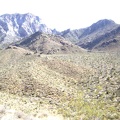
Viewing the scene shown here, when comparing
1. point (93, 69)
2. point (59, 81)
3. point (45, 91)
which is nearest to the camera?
point (45, 91)

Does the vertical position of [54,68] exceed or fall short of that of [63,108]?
it exceeds it

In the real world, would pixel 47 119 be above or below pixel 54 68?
below

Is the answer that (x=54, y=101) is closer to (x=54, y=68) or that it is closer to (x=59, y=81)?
(x=59, y=81)

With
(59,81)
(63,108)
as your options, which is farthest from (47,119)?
(59,81)

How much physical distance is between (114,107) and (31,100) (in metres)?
12.0

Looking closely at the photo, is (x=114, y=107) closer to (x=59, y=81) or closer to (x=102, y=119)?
→ (x=102, y=119)

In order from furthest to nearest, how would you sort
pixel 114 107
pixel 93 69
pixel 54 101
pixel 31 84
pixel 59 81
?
pixel 93 69 → pixel 59 81 → pixel 31 84 → pixel 54 101 → pixel 114 107

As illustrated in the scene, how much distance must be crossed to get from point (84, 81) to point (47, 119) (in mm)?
21880

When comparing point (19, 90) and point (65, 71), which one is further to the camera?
point (65, 71)

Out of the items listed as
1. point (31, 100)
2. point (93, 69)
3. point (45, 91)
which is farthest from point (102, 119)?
point (93, 69)

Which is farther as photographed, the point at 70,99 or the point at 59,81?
the point at 59,81

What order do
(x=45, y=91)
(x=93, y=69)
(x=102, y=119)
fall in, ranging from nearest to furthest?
(x=102, y=119) < (x=45, y=91) < (x=93, y=69)

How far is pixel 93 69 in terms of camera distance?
64188mm

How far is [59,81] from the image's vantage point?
49188 mm
